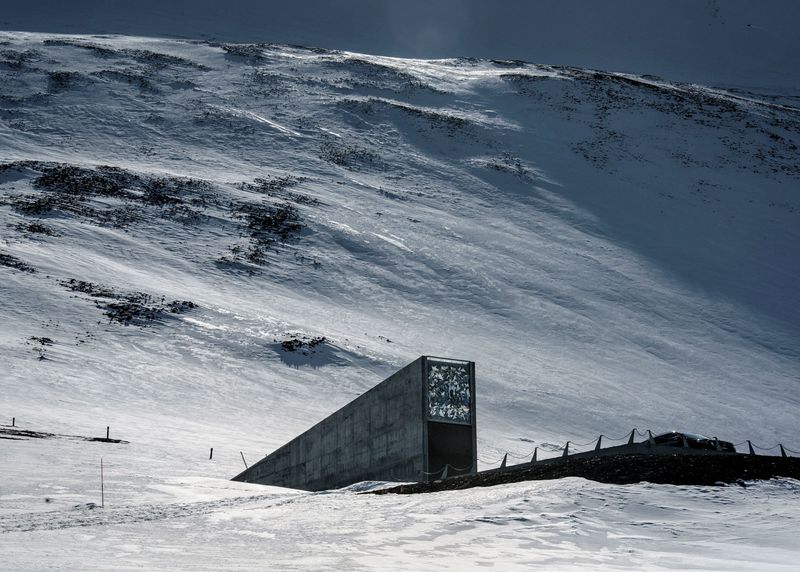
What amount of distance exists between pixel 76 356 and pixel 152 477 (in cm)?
1997

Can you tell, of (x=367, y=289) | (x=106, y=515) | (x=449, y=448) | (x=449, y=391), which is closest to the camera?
(x=106, y=515)

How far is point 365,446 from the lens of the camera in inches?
864

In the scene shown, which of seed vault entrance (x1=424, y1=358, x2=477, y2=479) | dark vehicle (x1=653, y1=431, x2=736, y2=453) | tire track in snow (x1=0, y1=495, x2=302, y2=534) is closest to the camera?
tire track in snow (x1=0, y1=495, x2=302, y2=534)

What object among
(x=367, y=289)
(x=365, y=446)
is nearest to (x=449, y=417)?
(x=365, y=446)

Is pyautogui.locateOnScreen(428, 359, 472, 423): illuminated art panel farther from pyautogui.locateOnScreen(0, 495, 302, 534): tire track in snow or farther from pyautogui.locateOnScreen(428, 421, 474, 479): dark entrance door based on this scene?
pyautogui.locateOnScreen(0, 495, 302, 534): tire track in snow

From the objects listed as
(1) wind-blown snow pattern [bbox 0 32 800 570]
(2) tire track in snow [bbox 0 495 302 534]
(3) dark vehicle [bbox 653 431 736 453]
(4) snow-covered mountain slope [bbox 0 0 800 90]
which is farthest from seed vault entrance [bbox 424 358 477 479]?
(4) snow-covered mountain slope [bbox 0 0 800 90]

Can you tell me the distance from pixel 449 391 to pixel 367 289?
2861cm

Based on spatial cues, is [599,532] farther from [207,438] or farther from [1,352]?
[1,352]

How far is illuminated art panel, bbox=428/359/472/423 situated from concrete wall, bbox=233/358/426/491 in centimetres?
33

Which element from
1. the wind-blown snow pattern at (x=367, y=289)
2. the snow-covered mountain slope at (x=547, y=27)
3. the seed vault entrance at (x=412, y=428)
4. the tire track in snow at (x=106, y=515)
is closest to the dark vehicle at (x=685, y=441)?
the seed vault entrance at (x=412, y=428)

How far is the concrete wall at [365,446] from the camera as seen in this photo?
20.1 metres

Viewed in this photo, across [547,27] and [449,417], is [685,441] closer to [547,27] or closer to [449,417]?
[449,417]

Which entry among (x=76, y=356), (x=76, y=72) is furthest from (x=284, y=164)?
(x=76, y=356)

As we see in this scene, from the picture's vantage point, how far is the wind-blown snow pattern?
13.0 m
